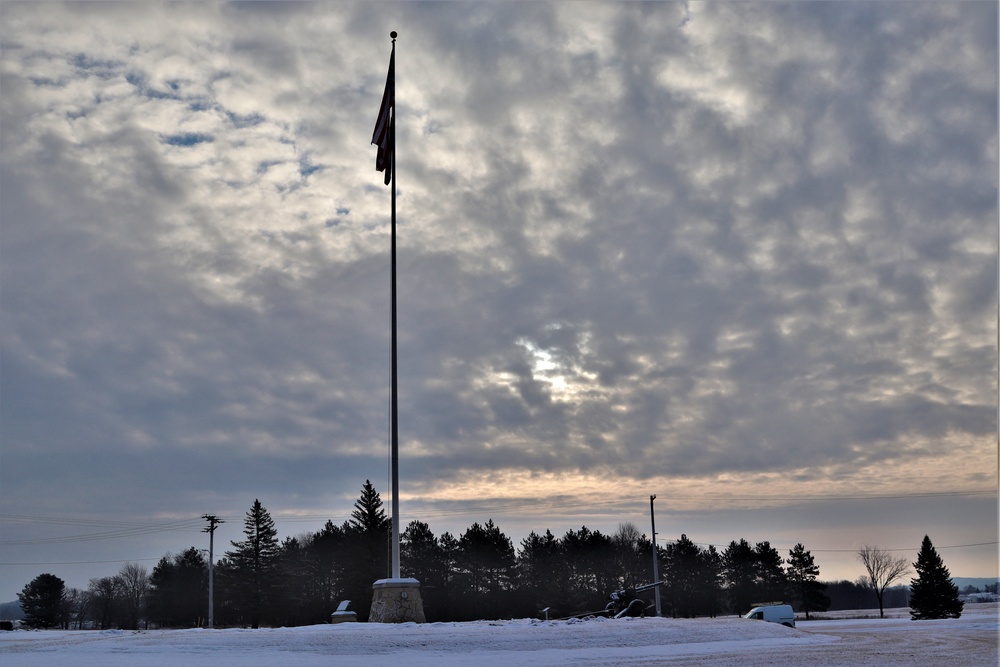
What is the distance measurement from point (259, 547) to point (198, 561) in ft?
58.8

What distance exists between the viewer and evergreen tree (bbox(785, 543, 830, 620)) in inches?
3851

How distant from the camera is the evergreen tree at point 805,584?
3851 inches

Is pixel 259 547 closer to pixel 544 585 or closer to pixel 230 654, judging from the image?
pixel 544 585

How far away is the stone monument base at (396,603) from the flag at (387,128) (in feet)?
54.0

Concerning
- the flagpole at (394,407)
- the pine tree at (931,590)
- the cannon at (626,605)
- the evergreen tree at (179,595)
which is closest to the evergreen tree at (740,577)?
the pine tree at (931,590)

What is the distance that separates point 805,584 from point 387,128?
8508cm

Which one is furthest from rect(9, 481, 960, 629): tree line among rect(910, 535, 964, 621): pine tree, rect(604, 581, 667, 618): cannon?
rect(604, 581, 667, 618): cannon

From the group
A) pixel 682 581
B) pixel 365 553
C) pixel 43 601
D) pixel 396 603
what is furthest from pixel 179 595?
pixel 396 603

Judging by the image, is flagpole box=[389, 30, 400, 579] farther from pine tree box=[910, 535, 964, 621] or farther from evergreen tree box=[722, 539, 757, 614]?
evergreen tree box=[722, 539, 757, 614]

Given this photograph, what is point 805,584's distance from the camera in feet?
324

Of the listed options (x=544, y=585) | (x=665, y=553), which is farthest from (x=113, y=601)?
(x=665, y=553)

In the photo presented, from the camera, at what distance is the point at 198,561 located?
320 feet

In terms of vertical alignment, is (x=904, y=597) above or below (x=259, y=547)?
below

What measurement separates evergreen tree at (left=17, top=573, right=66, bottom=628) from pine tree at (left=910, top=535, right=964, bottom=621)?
8730 centimetres
